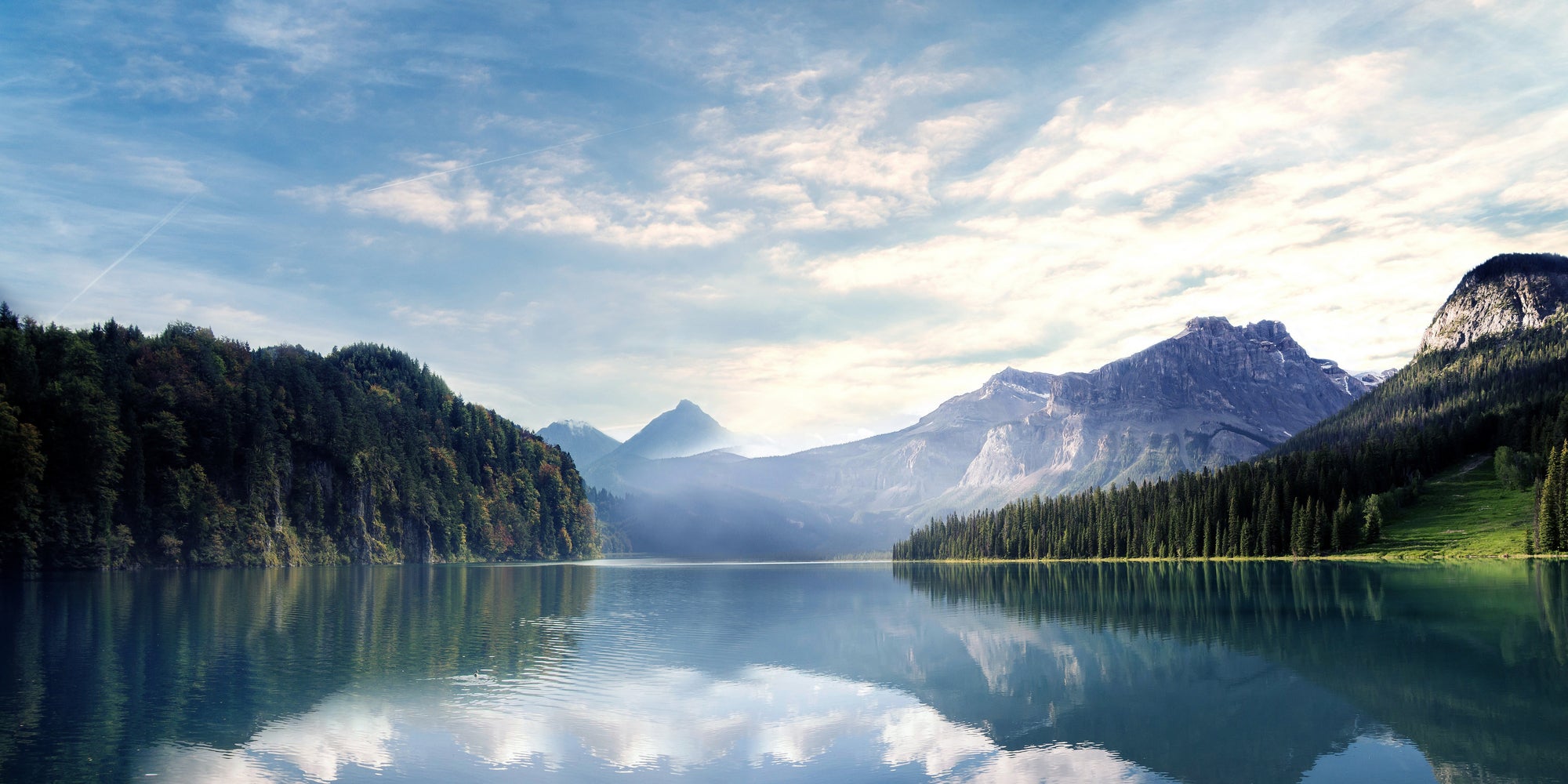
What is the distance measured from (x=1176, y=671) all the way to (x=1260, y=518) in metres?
139

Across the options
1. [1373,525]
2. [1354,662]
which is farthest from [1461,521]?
[1354,662]

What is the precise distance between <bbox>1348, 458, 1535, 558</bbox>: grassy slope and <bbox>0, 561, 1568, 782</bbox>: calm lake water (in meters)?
75.8

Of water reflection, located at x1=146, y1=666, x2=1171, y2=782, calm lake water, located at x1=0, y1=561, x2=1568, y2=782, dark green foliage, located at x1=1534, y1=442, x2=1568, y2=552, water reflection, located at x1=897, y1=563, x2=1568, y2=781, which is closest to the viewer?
water reflection, located at x1=146, y1=666, x2=1171, y2=782

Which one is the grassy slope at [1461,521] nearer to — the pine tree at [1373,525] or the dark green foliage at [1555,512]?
the pine tree at [1373,525]

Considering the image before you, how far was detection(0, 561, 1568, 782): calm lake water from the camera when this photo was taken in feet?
92.3

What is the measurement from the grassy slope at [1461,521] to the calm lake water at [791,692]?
75.8 metres

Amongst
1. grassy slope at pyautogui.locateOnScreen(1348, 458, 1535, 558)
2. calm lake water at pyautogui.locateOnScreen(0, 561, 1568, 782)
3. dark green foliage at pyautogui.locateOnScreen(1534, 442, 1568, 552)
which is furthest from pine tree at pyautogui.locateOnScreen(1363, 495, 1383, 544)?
calm lake water at pyautogui.locateOnScreen(0, 561, 1568, 782)

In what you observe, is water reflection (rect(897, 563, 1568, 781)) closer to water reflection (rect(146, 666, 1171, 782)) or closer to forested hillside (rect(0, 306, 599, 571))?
water reflection (rect(146, 666, 1171, 782))

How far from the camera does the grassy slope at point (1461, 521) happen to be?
142 metres

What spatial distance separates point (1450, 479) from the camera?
198 metres

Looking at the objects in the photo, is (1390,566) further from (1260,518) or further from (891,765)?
(891,765)

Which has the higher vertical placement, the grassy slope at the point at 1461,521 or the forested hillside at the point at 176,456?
the forested hillside at the point at 176,456

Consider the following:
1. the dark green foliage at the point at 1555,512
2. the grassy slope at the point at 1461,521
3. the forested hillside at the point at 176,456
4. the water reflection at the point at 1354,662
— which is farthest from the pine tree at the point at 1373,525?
the forested hillside at the point at 176,456

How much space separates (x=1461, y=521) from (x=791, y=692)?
175 m
